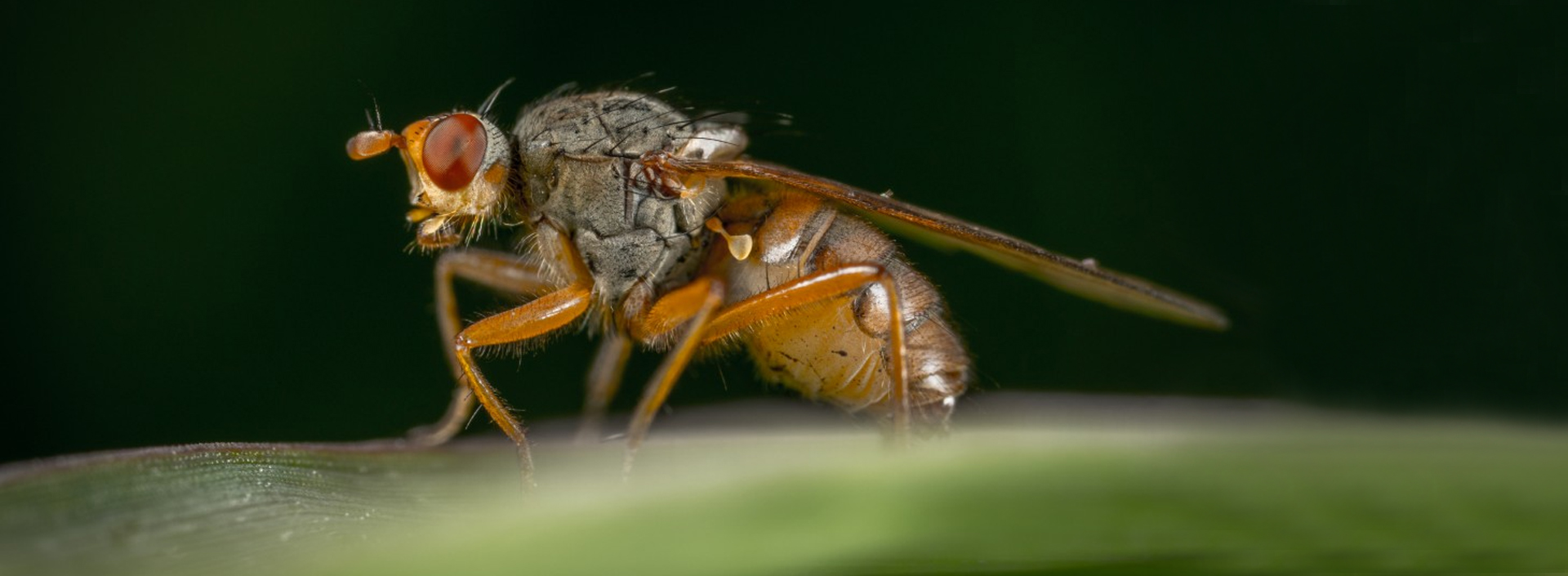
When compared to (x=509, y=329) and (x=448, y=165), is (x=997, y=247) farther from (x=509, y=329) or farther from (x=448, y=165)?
(x=448, y=165)

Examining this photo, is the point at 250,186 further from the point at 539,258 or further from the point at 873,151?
the point at 873,151

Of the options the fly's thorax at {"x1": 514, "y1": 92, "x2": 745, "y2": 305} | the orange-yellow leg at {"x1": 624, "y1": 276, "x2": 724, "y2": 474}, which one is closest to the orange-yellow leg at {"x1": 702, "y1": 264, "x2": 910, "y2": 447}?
the orange-yellow leg at {"x1": 624, "y1": 276, "x2": 724, "y2": 474}

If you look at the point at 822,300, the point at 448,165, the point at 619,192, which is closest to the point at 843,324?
the point at 822,300

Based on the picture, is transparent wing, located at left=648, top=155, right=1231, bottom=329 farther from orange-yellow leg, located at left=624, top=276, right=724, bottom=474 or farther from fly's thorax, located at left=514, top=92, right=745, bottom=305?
orange-yellow leg, located at left=624, top=276, right=724, bottom=474

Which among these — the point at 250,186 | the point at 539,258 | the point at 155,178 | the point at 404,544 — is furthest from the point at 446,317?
the point at 404,544

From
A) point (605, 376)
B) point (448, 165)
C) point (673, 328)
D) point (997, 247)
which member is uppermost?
point (448, 165)
